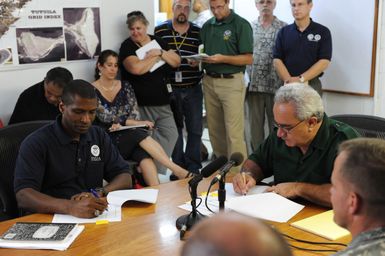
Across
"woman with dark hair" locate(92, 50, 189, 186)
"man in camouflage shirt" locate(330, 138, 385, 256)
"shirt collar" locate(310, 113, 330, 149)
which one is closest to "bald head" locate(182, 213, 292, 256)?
"man in camouflage shirt" locate(330, 138, 385, 256)

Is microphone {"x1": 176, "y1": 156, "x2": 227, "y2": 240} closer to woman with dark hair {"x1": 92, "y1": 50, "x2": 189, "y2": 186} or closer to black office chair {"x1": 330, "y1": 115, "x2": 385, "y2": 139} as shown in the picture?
black office chair {"x1": 330, "y1": 115, "x2": 385, "y2": 139}

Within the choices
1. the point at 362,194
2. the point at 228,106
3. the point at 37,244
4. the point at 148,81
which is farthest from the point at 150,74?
the point at 362,194

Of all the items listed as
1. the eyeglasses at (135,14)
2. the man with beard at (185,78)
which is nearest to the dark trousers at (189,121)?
the man with beard at (185,78)

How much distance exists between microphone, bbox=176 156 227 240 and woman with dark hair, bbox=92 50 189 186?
1.69 m

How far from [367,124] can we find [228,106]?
6.38 feet

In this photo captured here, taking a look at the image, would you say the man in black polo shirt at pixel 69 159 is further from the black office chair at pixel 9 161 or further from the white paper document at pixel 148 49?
the white paper document at pixel 148 49

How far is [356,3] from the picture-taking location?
4758 millimetres

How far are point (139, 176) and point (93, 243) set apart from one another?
1.98 m

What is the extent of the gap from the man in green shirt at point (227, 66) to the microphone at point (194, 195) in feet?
8.10

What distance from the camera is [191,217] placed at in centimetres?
195

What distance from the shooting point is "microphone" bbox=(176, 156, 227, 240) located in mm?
1891

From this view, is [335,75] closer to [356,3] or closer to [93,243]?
[356,3]

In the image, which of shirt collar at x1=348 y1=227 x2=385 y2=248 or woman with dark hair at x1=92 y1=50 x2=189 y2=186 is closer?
shirt collar at x1=348 y1=227 x2=385 y2=248

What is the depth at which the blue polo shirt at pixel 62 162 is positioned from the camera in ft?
7.51
